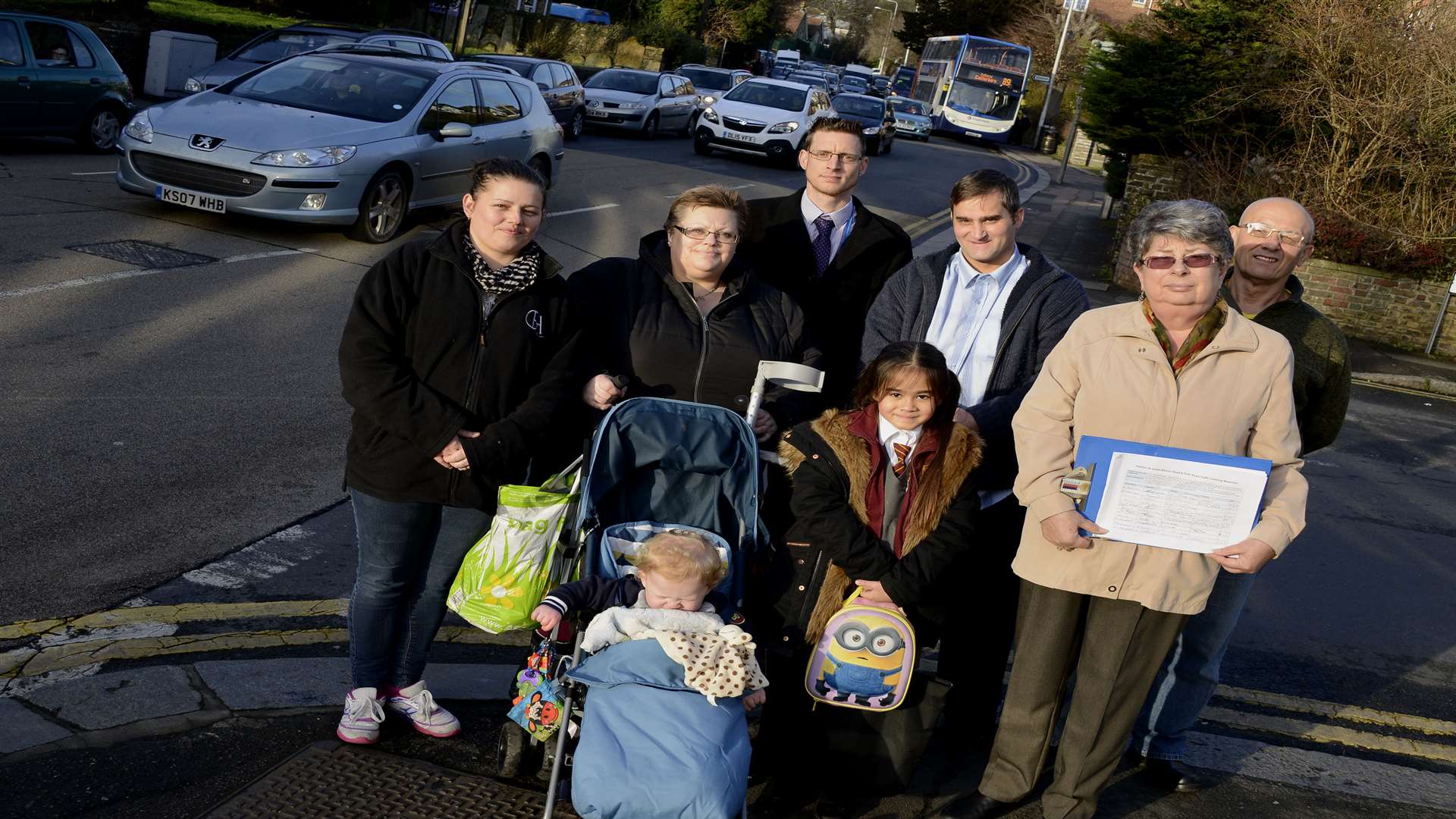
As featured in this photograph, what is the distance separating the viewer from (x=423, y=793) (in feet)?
12.7

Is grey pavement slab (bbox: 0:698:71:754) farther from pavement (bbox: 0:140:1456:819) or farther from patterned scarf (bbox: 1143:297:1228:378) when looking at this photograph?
patterned scarf (bbox: 1143:297:1228:378)

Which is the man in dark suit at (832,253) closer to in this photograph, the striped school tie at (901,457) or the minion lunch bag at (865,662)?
the striped school tie at (901,457)

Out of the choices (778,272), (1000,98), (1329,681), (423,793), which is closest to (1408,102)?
(1329,681)

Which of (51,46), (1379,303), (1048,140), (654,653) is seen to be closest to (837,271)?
(654,653)

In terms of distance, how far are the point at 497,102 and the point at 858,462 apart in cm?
1180

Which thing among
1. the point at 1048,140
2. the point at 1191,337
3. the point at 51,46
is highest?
the point at 1048,140

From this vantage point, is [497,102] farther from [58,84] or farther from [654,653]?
[654,653]

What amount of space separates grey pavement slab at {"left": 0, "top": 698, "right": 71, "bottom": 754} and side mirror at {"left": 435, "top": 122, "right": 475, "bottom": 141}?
9649 mm

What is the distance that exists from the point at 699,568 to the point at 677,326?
0.99 m

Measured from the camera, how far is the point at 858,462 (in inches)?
157

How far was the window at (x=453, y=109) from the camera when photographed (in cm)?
1306

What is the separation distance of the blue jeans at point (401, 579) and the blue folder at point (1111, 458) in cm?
191

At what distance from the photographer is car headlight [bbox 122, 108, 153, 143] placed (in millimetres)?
11625

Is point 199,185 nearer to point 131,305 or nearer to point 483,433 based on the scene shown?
point 131,305
